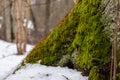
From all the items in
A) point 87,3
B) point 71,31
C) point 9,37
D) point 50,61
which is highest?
point 87,3

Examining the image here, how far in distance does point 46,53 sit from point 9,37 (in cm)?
1225

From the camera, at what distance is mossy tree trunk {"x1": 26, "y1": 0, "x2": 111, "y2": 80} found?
105 inches

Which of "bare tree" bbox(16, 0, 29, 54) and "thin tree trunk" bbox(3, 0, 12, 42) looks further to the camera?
"thin tree trunk" bbox(3, 0, 12, 42)

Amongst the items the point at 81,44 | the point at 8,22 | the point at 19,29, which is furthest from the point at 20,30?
the point at 8,22

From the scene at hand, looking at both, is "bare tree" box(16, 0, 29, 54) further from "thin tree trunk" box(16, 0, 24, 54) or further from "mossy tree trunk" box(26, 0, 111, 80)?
"mossy tree trunk" box(26, 0, 111, 80)

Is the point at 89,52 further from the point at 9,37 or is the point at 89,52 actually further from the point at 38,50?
the point at 9,37

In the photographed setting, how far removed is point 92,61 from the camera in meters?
2.69

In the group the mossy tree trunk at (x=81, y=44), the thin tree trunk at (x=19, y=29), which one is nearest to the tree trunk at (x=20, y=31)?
the thin tree trunk at (x=19, y=29)

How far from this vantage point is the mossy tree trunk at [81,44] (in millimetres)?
2672

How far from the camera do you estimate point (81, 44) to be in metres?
2.87

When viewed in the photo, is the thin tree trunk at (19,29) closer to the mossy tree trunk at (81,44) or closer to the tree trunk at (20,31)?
the tree trunk at (20,31)

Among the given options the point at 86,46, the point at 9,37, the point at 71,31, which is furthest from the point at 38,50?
the point at 9,37

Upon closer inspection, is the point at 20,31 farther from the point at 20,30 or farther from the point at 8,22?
the point at 8,22

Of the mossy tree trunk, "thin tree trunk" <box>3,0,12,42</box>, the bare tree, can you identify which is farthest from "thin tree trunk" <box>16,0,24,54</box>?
"thin tree trunk" <box>3,0,12,42</box>
